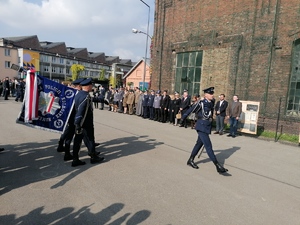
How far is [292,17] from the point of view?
11.3 m

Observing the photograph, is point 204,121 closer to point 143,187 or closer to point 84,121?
point 143,187

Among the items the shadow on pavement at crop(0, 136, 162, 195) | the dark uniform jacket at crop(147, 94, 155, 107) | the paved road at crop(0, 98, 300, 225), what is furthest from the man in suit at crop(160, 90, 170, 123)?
the paved road at crop(0, 98, 300, 225)

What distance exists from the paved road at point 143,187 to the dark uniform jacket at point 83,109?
99 cm

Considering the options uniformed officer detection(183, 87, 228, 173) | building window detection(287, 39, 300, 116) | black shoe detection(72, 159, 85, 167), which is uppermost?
building window detection(287, 39, 300, 116)

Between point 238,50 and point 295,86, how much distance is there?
3324mm

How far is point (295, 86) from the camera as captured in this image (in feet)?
38.0

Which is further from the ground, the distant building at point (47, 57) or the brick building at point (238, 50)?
the distant building at point (47, 57)

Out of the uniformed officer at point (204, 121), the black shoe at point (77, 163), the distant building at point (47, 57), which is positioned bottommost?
the black shoe at point (77, 163)

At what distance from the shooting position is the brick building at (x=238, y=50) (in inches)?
456

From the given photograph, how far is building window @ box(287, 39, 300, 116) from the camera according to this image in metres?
11.5

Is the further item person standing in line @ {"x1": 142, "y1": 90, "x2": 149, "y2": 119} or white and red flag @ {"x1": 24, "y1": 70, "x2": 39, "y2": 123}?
person standing in line @ {"x1": 142, "y1": 90, "x2": 149, "y2": 119}

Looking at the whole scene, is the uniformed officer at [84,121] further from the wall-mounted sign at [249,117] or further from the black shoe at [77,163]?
the wall-mounted sign at [249,117]

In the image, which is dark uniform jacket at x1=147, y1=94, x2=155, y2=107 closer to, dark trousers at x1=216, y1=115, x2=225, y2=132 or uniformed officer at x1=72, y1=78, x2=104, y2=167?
dark trousers at x1=216, y1=115, x2=225, y2=132

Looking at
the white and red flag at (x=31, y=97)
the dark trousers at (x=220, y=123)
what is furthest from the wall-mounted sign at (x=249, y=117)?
the white and red flag at (x=31, y=97)
